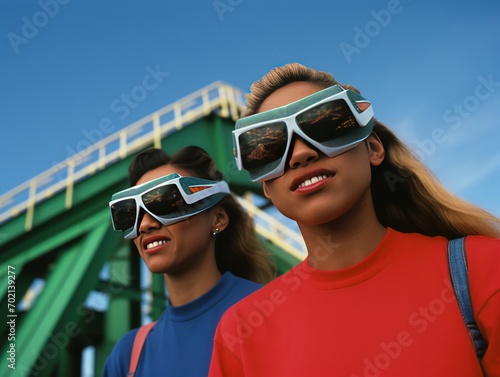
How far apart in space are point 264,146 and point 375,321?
0.78m

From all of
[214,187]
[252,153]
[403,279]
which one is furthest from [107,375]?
[403,279]

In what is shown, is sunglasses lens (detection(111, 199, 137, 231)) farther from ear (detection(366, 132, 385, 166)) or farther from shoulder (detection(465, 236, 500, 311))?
shoulder (detection(465, 236, 500, 311))

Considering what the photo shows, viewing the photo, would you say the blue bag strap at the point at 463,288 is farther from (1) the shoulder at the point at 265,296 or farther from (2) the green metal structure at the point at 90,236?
(2) the green metal structure at the point at 90,236

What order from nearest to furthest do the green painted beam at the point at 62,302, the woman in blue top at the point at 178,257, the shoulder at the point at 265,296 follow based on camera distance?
the shoulder at the point at 265,296, the woman in blue top at the point at 178,257, the green painted beam at the point at 62,302

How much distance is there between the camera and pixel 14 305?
6.68 metres

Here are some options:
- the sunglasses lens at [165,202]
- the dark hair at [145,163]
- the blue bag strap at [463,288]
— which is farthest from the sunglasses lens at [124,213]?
the blue bag strap at [463,288]

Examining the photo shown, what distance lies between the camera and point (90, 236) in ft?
21.2

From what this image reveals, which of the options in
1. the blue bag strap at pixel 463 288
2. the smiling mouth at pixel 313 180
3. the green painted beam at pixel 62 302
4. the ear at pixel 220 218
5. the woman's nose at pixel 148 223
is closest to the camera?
the blue bag strap at pixel 463 288

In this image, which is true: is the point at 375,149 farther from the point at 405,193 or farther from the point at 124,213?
the point at 124,213

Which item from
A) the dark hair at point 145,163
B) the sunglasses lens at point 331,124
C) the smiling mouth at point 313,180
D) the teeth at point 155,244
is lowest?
the smiling mouth at point 313,180

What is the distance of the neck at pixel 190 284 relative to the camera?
9.46ft

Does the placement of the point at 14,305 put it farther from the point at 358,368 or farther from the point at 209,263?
the point at 358,368

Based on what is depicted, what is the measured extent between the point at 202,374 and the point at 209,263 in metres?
0.71

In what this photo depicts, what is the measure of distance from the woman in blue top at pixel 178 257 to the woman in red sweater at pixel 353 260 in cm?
82
